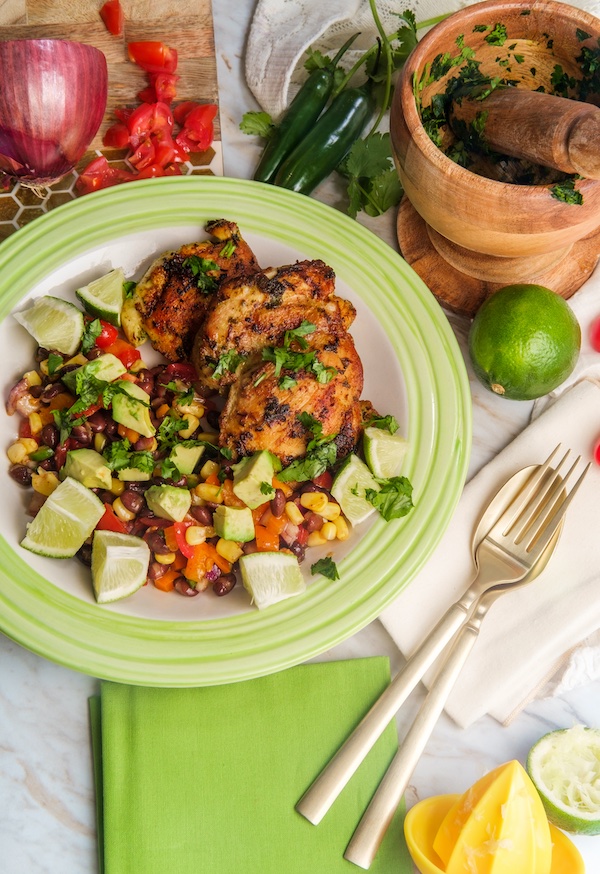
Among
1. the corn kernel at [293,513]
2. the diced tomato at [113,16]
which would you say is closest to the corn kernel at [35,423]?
the corn kernel at [293,513]

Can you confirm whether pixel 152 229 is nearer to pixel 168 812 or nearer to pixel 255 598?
pixel 255 598

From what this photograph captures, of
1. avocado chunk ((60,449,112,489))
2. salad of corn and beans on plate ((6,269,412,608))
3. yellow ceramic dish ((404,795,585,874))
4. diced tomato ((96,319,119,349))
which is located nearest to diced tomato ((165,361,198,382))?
salad of corn and beans on plate ((6,269,412,608))

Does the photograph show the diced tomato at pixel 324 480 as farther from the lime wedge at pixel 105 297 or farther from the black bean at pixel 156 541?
the lime wedge at pixel 105 297

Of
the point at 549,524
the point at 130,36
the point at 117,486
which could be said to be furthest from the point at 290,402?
the point at 130,36

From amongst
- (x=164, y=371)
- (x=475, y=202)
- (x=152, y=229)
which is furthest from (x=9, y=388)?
(x=475, y=202)

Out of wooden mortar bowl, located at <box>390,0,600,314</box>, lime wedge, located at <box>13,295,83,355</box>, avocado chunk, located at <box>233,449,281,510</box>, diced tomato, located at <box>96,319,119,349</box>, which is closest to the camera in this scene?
wooden mortar bowl, located at <box>390,0,600,314</box>

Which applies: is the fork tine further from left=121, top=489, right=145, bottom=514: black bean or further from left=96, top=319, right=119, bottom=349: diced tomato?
left=96, top=319, right=119, bottom=349: diced tomato

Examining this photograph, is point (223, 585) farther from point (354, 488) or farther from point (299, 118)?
point (299, 118)

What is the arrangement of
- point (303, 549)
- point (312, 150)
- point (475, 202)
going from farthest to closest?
point (312, 150), point (303, 549), point (475, 202)
